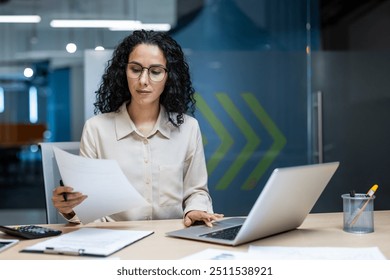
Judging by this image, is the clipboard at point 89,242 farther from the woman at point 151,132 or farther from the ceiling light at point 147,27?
the ceiling light at point 147,27

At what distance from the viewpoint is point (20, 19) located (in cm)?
408

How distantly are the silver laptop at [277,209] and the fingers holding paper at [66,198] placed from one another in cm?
31

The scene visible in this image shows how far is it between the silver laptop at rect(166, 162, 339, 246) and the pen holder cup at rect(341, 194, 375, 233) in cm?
11

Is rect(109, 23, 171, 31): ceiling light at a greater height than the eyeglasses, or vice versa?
rect(109, 23, 171, 31): ceiling light

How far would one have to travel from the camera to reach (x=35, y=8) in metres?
4.12

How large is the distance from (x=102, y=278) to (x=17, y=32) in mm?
3306

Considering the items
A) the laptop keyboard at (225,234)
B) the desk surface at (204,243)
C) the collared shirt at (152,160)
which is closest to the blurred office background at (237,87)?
the collared shirt at (152,160)

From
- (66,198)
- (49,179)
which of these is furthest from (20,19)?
(66,198)

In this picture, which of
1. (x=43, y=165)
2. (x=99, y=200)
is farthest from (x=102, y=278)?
(x=43, y=165)

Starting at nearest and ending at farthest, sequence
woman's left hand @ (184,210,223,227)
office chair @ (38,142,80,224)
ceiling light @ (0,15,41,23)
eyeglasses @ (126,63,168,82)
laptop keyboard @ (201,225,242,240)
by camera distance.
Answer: laptop keyboard @ (201,225,242,240), woman's left hand @ (184,210,223,227), eyeglasses @ (126,63,168,82), office chair @ (38,142,80,224), ceiling light @ (0,15,41,23)

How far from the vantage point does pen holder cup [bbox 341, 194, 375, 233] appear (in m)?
1.67

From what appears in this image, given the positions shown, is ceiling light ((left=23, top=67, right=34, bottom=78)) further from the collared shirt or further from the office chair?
the collared shirt

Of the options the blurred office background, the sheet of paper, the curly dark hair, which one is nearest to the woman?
the curly dark hair

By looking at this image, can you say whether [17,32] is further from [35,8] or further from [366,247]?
[366,247]
